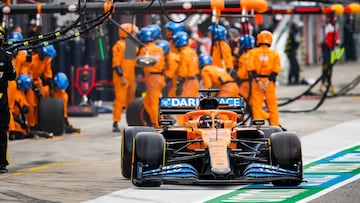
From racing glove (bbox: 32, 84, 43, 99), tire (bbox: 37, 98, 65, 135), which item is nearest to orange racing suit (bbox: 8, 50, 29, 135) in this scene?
tire (bbox: 37, 98, 65, 135)

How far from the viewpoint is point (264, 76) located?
21.1 meters

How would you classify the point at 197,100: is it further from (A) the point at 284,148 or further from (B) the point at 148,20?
(B) the point at 148,20

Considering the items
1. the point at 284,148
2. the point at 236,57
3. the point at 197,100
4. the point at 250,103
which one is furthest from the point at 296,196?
the point at 236,57

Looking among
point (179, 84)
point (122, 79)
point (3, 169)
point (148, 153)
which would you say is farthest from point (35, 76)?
point (148, 153)

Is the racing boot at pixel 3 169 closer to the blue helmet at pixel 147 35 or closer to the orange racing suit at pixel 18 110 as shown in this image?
the orange racing suit at pixel 18 110

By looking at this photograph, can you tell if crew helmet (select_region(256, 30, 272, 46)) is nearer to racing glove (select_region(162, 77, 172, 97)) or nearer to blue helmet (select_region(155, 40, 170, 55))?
blue helmet (select_region(155, 40, 170, 55))

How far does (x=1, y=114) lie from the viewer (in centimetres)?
1688

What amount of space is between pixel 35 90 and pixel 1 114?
5798mm

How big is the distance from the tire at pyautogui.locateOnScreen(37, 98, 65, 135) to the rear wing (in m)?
6.70

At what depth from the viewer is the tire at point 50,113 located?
2239 cm

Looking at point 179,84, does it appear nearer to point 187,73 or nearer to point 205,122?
point 187,73

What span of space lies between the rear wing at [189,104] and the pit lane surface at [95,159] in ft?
3.67

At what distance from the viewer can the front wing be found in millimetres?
13984

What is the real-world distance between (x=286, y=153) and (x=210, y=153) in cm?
89
